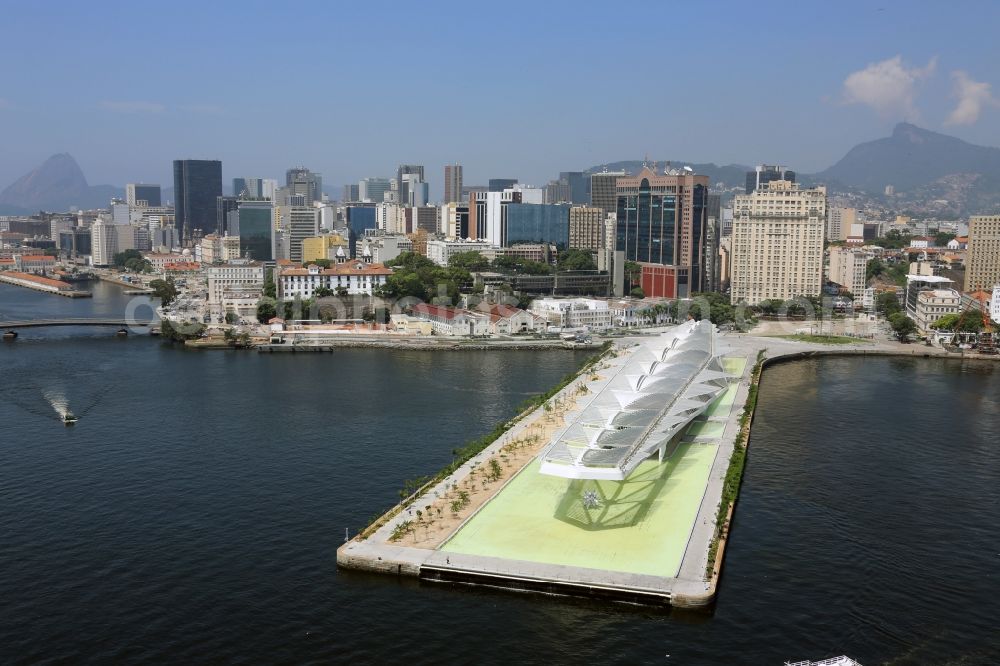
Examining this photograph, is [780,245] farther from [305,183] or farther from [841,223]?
[305,183]

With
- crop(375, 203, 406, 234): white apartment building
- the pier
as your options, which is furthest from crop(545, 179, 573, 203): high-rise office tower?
the pier

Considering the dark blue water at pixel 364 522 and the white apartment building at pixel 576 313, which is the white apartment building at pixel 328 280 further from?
the dark blue water at pixel 364 522

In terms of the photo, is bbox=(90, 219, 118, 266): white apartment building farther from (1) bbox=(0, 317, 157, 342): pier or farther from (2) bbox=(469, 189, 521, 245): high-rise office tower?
(1) bbox=(0, 317, 157, 342): pier

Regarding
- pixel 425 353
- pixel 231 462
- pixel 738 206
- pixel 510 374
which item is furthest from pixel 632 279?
pixel 231 462

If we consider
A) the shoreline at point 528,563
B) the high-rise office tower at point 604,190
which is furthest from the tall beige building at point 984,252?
the shoreline at point 528,563

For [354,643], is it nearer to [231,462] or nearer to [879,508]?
[231,462]

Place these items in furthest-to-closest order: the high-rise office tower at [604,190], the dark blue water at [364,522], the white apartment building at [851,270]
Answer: the high-rise office tower at [604,190] < the white apartment building at [851,270] < the dark blue water at [364,522]

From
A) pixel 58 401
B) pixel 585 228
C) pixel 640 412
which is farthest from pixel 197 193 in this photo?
pixel 640 412
